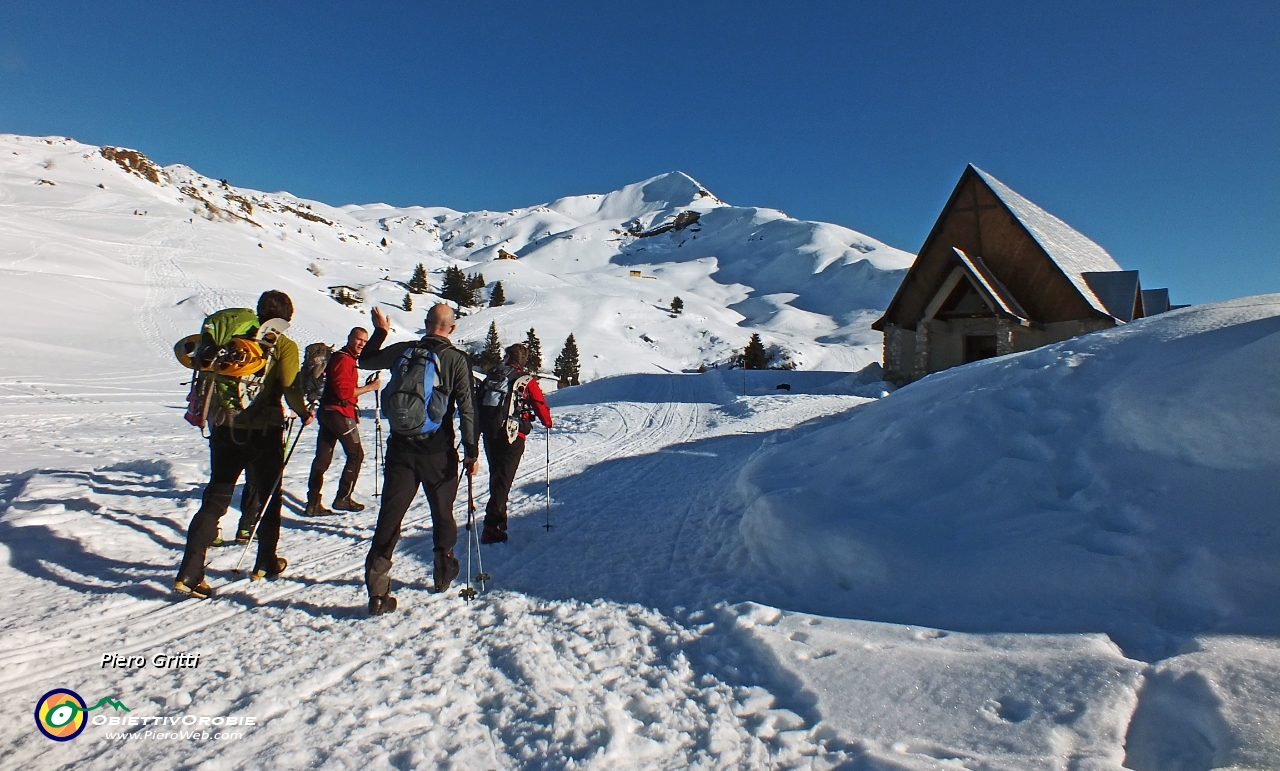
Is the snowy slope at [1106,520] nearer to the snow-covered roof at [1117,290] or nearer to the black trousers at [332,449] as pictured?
the black trousers at [332,449]

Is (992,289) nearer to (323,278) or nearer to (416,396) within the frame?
(416,396)

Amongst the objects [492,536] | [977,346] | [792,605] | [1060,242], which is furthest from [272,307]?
[1060,242]

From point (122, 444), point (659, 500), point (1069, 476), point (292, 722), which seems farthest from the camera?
point (122, 444)

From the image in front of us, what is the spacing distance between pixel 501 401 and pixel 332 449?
1.95 meters

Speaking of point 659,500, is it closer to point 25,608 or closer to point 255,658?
point 255,658

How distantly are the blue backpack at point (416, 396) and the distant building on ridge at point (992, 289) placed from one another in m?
16.7

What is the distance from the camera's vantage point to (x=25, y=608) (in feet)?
12.4

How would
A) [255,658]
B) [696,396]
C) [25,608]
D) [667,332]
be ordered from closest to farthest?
[255,658], [25,608], [696,396], [667,332]

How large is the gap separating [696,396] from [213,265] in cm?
4311

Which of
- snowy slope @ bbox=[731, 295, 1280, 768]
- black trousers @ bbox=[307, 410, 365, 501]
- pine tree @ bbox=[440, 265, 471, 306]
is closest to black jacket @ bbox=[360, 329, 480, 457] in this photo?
black trousers @ bbox=[307, 410, 365, 501]

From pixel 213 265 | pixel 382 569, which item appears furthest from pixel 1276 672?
pixel 213 265

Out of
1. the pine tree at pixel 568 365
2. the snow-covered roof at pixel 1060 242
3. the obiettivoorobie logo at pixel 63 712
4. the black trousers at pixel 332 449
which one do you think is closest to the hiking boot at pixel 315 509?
the black trousers at pixel 332 449

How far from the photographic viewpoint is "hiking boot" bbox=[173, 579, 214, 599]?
3.94 meters

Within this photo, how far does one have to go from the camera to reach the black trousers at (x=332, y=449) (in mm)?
5930
